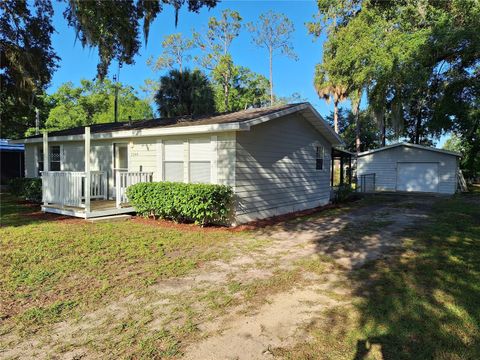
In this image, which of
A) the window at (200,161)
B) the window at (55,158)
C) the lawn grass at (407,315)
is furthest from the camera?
the window at (55,158)

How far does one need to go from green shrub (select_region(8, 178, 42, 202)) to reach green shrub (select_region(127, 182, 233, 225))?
5.08 meters

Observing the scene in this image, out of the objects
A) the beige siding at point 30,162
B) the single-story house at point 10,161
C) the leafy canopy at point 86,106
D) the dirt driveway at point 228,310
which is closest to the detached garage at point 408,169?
the dirt driveway at point 228,310

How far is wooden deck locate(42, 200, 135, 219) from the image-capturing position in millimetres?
9115

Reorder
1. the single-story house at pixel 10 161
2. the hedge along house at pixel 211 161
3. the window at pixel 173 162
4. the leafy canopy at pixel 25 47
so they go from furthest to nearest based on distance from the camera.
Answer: the single-story house at pixel 10 161
the leafy canopy at pixel 25 47
the window at pixel 173 162
the hedge along house at pixel 211 161

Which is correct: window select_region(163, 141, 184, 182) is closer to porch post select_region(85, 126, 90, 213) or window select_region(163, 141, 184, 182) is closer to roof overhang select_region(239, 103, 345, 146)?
porch post select_region(85, 126, 90, 213)

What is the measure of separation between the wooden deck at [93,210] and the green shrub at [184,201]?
1.30ft

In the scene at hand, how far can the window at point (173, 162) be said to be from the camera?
9.83 m

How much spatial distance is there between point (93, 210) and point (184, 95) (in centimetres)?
1372

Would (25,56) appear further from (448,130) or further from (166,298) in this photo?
(448,130)

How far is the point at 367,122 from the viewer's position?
35.7 metres

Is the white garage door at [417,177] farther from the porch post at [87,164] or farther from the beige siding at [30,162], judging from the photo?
the beige siding at [30,162]

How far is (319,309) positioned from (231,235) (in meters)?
4.09

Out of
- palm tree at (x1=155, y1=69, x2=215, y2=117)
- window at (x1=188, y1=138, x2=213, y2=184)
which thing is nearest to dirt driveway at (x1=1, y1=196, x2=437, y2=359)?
window at (x1=188, y1=138, x2=213, y2=184)

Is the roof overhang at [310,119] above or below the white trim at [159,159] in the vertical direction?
above
